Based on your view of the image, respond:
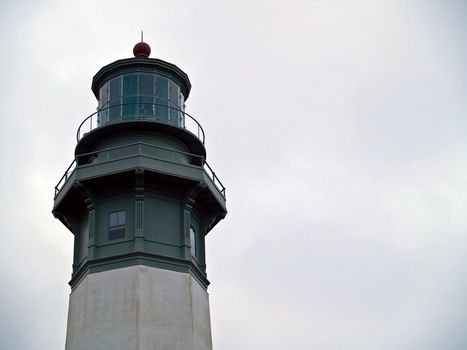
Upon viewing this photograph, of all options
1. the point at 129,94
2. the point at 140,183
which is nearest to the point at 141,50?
the point at 129,94

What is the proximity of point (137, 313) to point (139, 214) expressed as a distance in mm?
4341

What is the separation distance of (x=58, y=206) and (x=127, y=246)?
→ 15.4ft

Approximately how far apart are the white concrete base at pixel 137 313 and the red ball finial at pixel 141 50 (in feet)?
35.6

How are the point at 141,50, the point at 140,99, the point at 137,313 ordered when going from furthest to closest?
the point at 141,50
the point at 140,99
the point at 137,313

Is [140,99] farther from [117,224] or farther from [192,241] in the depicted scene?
[192,241]

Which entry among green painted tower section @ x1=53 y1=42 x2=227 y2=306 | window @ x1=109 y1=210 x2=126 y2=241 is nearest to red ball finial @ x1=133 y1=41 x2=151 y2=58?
green painted tower section @ x1=53 y1=42 x2=227 y2=306

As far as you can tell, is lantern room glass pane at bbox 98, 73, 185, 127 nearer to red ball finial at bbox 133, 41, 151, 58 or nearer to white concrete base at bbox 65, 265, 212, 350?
red ball finial at bbox 133, 41, 151, 58

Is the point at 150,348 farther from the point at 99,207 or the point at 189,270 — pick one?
the point at 99,207

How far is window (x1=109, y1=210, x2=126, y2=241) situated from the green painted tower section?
0.14ft

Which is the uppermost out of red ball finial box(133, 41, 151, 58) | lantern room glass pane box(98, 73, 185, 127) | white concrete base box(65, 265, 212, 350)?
red ball finial box(133, 41, 151, 58)

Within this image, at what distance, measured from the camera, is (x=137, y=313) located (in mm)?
30906

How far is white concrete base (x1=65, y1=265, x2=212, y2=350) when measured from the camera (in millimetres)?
30656

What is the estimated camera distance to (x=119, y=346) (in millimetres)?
30359

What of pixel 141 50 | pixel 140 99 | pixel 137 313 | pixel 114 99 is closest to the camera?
pixel 137 313
